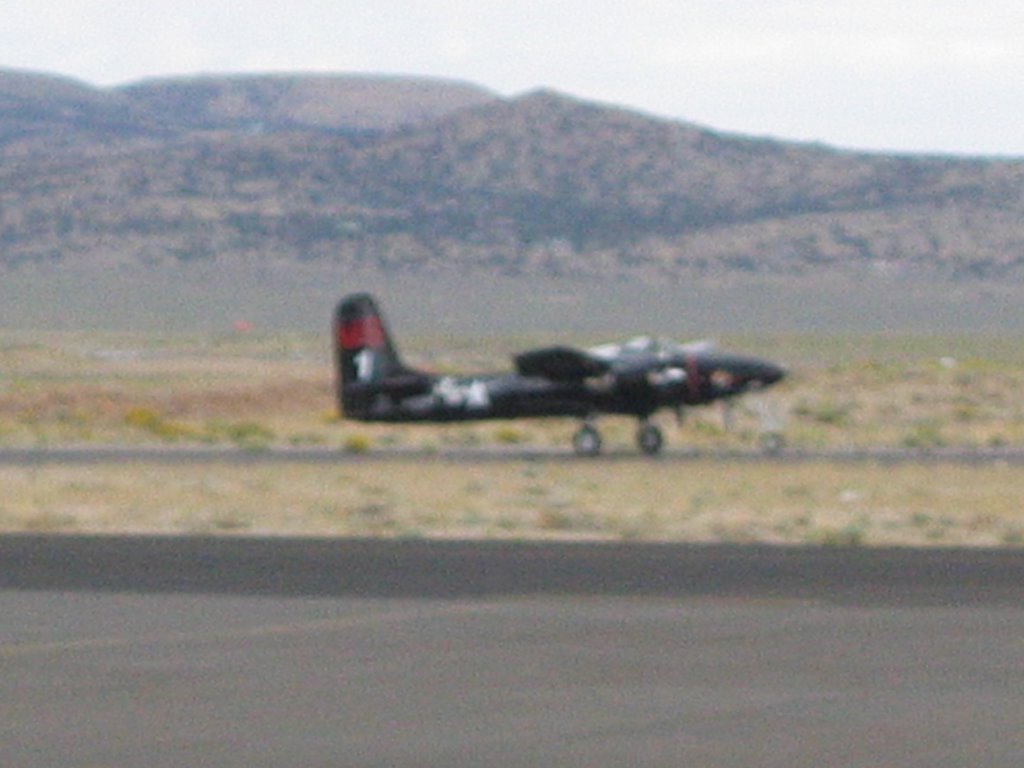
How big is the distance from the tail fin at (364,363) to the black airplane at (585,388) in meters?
0.04

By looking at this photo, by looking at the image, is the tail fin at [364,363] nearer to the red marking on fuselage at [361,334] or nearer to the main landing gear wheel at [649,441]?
the red marking on fuselage at [361,334]

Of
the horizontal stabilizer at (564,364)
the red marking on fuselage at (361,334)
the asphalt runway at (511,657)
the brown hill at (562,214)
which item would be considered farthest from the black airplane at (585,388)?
the brown hill at (562,214)

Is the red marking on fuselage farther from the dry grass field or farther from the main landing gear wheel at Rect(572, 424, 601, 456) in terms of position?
the main landing gear wheel at Rect(572, 424, 601, 456)

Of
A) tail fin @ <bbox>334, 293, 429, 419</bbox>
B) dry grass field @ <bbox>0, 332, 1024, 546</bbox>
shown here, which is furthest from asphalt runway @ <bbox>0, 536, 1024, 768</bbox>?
tail fin @ <bbox>334, 293, 429, 419</bbox>

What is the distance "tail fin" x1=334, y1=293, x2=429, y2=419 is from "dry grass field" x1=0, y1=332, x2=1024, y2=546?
72.1 inches

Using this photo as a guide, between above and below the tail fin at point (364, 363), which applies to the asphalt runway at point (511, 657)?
above

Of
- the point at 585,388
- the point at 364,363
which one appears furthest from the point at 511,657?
Answer: the point at 364,363

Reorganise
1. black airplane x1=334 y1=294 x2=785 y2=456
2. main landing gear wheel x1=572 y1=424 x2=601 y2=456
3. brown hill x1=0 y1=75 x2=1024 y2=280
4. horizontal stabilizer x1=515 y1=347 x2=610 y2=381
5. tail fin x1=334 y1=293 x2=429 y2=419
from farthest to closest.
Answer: brown hill x1=0 y1=75 x2=1024 y2=280
tail fin x1=334 y1=293 x2=429 y2=419
main landing gear wheel x1=572 y1=424 x2=601 y2=456
horizontal stabilizer x1=515 y1=347 x2=610 y2=381
black airplane x1=334 y1=294 x2=785 y2=456

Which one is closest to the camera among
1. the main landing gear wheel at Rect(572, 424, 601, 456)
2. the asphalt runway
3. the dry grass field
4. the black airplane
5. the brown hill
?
the asphalt runway

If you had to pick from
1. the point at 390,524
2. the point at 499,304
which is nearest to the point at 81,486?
the point at 390,524

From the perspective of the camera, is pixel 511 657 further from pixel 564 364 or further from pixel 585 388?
pixel 585 388

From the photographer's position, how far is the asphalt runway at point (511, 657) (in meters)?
12.6

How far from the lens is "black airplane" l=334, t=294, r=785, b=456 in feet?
143

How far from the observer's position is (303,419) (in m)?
63.3
